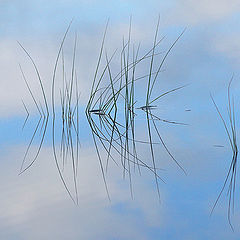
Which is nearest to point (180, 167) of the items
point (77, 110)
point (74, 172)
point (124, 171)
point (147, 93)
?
point (124, 171)

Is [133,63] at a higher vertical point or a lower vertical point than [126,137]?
higher

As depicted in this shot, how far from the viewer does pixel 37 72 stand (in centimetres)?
394

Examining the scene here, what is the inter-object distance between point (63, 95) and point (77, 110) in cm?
37

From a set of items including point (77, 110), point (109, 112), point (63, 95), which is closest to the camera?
point (63, 95)

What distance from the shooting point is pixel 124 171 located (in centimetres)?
263

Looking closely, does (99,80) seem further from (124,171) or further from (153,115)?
(124,171)

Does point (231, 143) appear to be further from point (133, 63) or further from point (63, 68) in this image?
point (63, 68)

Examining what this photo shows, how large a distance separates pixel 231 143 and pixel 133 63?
132cm

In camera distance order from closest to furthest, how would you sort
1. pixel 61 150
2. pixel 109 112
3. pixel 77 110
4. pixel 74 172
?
1. pixel 74 172
2. pixel 61 150
3. pixel 77 110
4. pixel 109 112

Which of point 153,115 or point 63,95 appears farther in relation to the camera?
point 153,115

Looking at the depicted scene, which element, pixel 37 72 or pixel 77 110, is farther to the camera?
pixel 77 110

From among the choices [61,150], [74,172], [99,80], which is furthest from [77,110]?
[74,172]

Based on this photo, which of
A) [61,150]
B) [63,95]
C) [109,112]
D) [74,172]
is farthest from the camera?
[109,112]

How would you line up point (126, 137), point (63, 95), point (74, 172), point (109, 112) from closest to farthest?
point (74, 172), point (126, 137), point (63, 95), point (109, 112)
